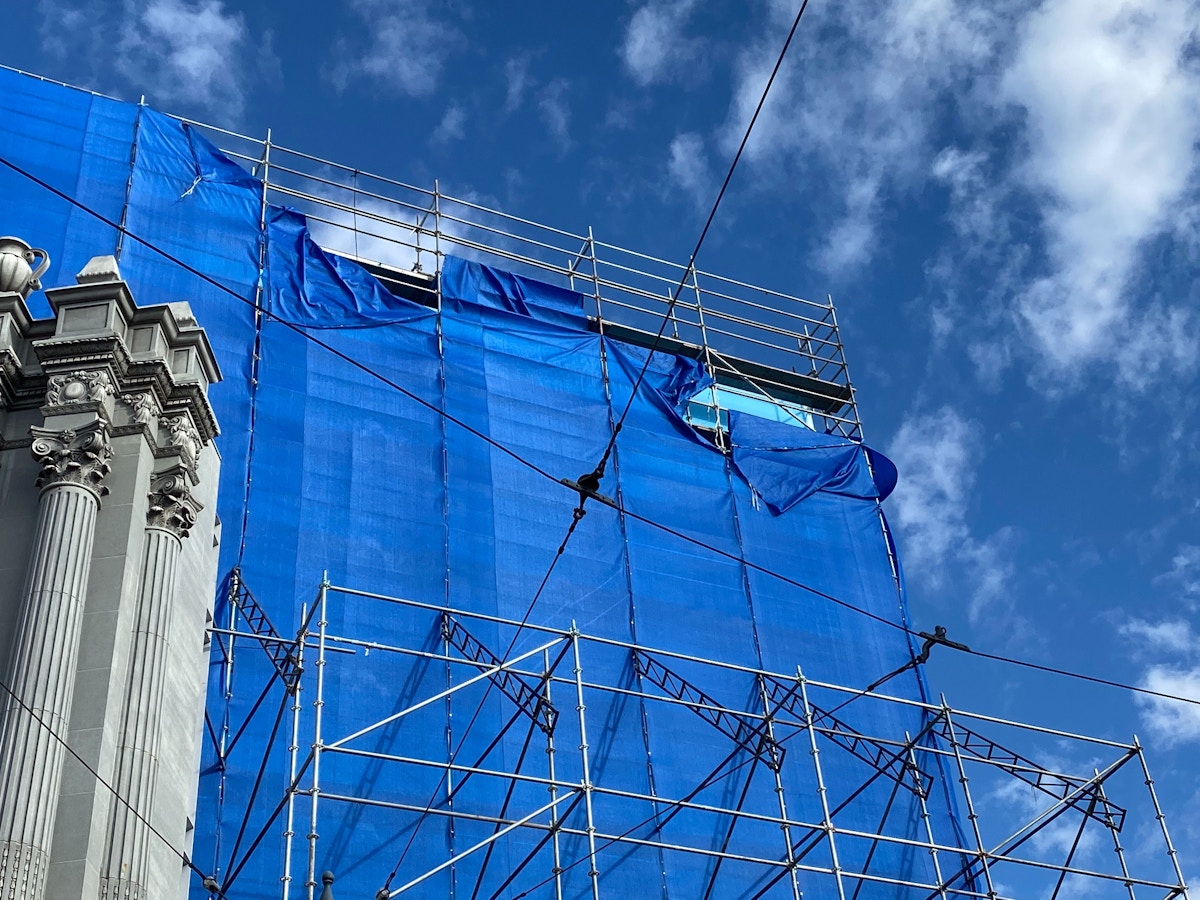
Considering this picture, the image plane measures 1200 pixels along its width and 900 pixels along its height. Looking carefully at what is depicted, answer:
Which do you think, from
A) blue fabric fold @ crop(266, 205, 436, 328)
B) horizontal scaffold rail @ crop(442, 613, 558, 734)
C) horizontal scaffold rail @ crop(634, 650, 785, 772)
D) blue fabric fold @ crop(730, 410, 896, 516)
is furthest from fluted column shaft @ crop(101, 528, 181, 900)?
blue fabric fold @ crop(730, 410, 896, 516)

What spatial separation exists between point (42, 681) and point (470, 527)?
12412mm

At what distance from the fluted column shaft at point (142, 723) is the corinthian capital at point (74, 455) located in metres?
0.76

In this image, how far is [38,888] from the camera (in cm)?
1202

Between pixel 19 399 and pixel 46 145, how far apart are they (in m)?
12.4

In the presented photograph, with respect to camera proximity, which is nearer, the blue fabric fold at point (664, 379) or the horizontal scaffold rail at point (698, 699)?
the horizontal scaffold rail at point (698, 699)

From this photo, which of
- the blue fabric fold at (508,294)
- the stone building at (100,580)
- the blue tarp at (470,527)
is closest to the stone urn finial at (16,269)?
the stone building at (100,580)

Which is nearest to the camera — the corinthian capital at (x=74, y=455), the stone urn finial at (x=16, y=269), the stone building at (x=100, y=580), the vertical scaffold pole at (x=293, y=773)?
the stone building at (x=100, y=580)

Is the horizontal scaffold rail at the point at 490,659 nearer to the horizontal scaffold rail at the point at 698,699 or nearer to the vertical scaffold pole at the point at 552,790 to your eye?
the vertical scaffold pole at the point at 552,790

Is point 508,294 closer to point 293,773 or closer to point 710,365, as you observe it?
point 710,365

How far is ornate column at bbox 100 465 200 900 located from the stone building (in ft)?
0.05

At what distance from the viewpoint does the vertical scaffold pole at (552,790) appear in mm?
18391

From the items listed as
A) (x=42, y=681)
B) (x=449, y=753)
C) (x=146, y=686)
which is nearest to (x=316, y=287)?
(x=449, y=753)

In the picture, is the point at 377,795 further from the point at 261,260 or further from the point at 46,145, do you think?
the point at 46,145

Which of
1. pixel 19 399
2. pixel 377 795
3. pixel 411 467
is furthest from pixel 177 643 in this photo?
pixel 411 467
